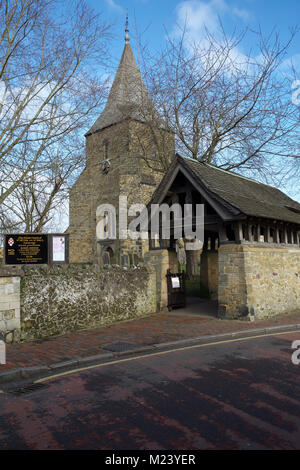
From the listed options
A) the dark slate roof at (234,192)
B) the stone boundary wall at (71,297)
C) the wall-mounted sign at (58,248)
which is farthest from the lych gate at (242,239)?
the wall-mounted sign at (58,248)

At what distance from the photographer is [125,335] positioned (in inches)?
368

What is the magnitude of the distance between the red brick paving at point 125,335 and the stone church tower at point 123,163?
5.64m

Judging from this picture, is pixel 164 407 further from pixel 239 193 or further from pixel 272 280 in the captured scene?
pixel 239 193

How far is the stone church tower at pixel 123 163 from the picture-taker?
19.0 m

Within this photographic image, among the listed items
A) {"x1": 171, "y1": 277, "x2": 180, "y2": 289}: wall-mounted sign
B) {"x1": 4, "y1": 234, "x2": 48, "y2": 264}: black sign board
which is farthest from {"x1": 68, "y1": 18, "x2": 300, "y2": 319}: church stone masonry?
{"x1": 4, "y1": 234, "x2": 48, "y2": 264}: black sign board

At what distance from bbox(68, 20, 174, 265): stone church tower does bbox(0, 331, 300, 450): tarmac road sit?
10.3 metres

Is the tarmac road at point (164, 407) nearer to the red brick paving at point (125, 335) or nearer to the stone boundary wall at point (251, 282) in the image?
the red brick paving at point (125, 335)

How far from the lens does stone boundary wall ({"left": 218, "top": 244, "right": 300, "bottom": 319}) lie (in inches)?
438

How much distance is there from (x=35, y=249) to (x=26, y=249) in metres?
0.23

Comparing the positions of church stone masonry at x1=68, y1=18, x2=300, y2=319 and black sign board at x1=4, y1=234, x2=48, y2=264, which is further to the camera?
church stone masonry at x1=68, y1=18, x2=300, y2=319

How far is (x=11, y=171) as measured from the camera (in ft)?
30.7

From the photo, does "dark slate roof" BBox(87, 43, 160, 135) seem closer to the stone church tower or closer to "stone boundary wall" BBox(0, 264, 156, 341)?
the stone church tower
